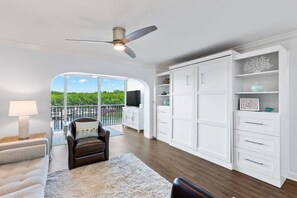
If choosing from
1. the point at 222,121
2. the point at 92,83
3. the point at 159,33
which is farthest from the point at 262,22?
the point at 92,83

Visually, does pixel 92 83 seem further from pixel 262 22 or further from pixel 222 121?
pixel 262 22

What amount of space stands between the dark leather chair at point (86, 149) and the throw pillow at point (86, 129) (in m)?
0.10

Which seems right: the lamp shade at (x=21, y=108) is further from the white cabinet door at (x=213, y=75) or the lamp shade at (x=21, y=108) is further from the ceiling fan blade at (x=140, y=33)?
the white cabinet door at (x=213, y=75)

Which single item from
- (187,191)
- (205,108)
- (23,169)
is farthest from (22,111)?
(205,108)

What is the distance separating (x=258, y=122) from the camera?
2.51 metres

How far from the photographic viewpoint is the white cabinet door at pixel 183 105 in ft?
11.9

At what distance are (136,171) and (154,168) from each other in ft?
1.19

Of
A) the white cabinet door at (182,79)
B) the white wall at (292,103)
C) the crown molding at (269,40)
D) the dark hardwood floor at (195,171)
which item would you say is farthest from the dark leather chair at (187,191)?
the crown molding at (269,40)

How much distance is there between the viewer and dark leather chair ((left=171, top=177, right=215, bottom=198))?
99cm

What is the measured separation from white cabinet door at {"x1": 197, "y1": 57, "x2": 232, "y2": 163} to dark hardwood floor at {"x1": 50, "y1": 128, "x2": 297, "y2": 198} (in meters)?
0.36

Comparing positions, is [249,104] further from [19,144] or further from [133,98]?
[133,98]

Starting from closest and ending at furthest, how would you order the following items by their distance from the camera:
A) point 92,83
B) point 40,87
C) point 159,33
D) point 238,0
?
point 238,0 < point 159,33 < point 40,87 < point 92,83

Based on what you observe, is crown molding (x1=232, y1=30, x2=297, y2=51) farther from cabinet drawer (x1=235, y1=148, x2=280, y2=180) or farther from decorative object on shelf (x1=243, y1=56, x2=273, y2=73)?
cabinet drawer (x1=235, y1=148, x2=280, y2=180)

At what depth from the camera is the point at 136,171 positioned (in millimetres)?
2680
